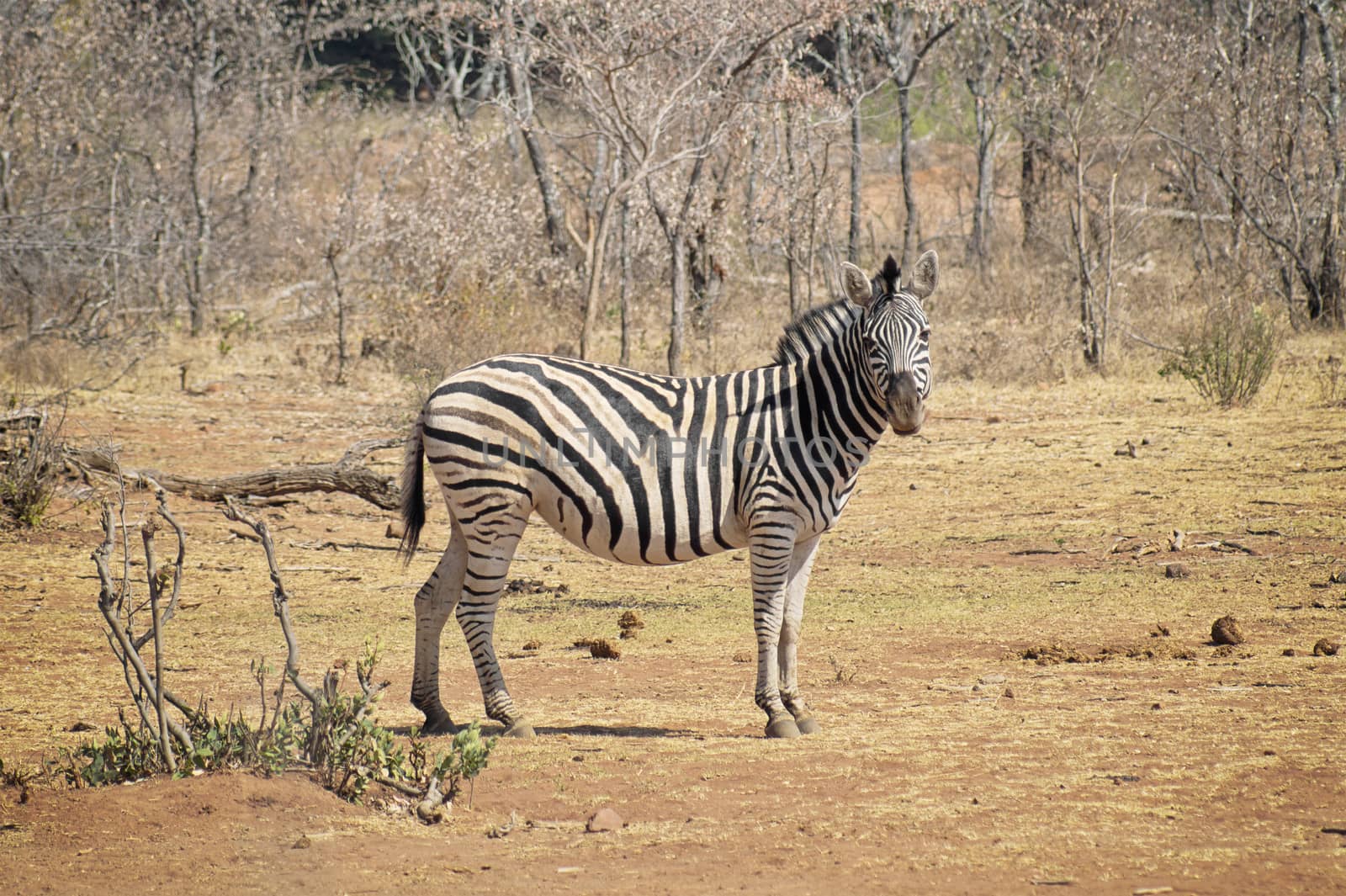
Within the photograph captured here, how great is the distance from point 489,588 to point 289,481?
18.1ft

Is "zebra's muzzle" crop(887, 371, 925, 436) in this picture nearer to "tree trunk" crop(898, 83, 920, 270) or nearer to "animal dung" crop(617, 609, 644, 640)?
"animal dung" crop(617, 609, 644, 640)

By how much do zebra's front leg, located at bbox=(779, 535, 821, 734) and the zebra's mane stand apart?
85 cm

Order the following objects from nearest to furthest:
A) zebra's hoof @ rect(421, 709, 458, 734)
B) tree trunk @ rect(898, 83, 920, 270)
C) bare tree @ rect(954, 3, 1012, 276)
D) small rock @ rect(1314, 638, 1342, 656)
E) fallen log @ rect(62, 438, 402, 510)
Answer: zebra's hoof @ rect(421, 709, 458, 734), small rock @ rect(1314, 638, 1342, 656), fallen log @ rect(62, 438, 402, 510), tree trunk @ rect(898, 83, 920, 270), bare tree @ rect(954, 3, 1012, 276)

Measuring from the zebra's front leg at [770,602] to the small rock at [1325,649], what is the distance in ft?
9.43

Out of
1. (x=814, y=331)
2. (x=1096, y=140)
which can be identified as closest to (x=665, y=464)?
(x=814, y=331)

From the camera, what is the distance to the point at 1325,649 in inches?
268

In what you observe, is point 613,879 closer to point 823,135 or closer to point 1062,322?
point 1062,322

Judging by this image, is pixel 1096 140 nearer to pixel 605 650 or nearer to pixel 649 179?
pixel 649 179

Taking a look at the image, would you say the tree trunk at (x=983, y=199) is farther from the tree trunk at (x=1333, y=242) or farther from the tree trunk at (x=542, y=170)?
the tree trunk at (x=542, y=170)

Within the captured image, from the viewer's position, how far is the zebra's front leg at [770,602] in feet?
19.2

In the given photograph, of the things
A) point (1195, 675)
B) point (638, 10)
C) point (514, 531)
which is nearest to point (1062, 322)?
point (638, 10)

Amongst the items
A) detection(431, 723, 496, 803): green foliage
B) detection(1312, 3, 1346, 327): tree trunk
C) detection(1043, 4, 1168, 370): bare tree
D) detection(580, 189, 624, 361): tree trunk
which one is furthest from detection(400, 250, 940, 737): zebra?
detection(1312, 3, 1346, 327): tree trunk

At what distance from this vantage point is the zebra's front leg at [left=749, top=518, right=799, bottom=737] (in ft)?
19.2

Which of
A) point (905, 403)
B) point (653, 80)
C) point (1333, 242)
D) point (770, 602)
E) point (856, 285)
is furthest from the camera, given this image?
point (653, 80)
